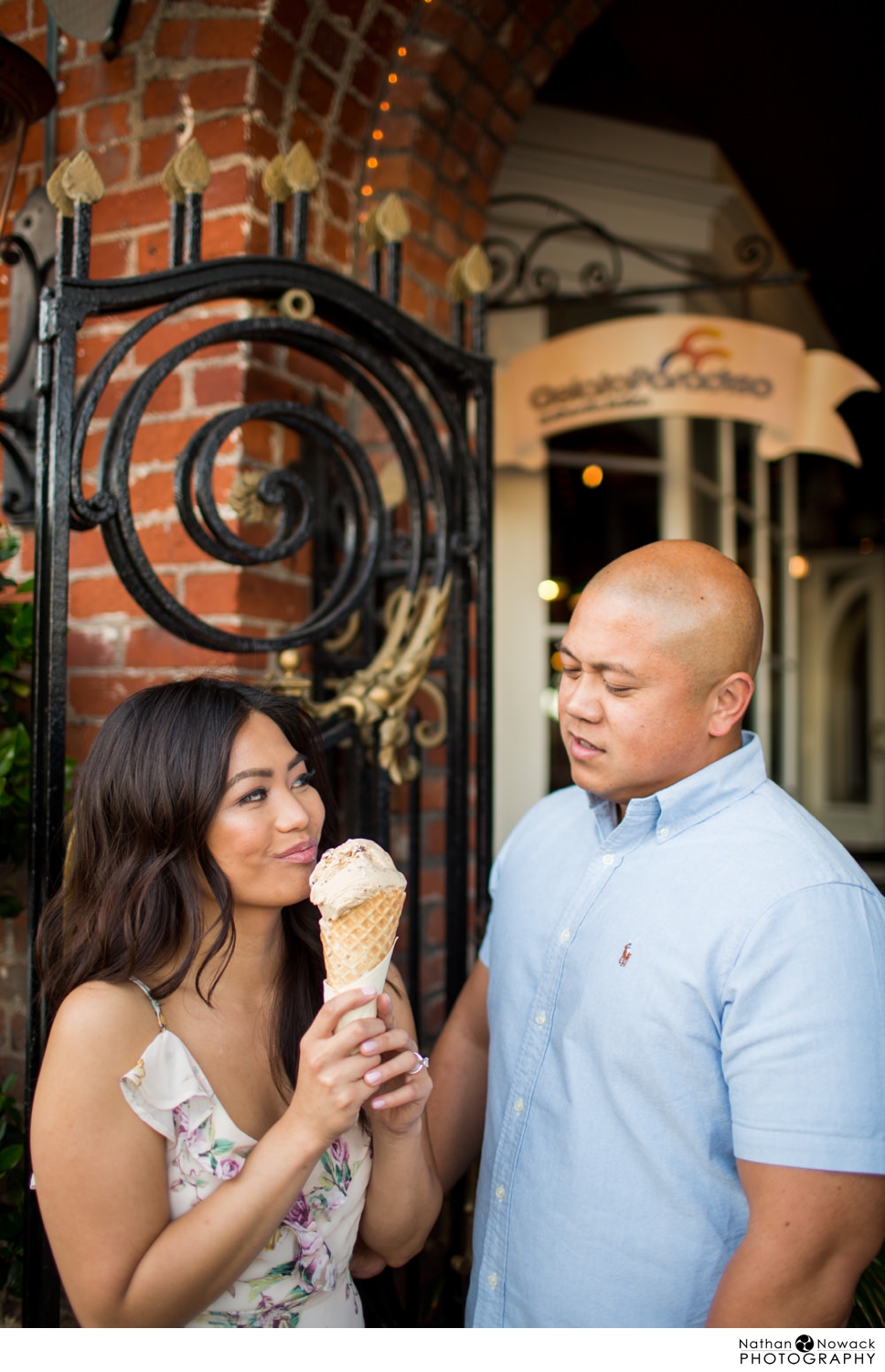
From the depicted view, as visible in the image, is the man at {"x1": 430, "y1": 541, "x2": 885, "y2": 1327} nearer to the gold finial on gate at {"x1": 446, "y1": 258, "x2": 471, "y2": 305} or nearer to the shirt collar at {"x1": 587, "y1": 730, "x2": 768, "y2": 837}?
the shirt collar at {"x1": 587, "y1": 730, "x2": 768, "y2": 837}

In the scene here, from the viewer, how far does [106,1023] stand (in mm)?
1249

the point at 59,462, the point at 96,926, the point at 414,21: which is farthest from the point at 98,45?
the point at 96,926

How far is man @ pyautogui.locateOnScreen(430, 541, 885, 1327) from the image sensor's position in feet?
4.00

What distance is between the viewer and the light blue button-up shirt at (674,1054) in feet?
4.05

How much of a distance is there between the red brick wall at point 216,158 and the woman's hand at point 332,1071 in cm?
117

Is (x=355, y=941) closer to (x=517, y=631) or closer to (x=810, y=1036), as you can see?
(x=810, y=1036)

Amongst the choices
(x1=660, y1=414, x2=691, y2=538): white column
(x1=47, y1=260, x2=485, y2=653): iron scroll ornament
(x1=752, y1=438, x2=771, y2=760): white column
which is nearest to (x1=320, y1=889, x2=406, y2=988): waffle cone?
(x1=47, y1=260, x2=485, y2=653): iron scroll ornament

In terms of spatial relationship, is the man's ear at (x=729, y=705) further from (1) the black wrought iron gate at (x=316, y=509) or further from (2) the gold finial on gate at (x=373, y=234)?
(2) the gold finial on gate at (x=373, y=234)

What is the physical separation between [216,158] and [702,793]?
1.79 m

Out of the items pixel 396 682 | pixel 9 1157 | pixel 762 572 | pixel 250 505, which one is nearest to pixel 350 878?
pixel 396 682

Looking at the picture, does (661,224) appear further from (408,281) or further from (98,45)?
(98,45)

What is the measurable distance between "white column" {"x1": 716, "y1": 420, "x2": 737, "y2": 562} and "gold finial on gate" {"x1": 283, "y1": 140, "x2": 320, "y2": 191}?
2.69 m

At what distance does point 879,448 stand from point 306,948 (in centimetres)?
763
